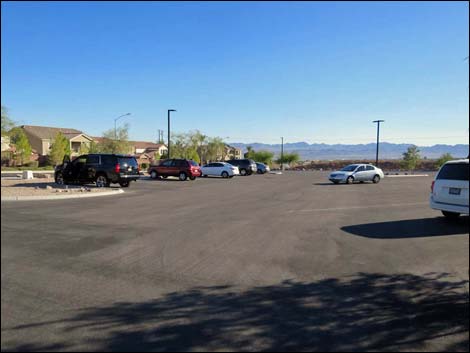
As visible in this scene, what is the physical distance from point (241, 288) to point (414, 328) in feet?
6.91

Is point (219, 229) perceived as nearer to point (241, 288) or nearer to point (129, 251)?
point (129, 251)

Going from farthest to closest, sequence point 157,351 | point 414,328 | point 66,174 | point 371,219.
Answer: point 66,174 < point 371,219 < point 414,328 < point 157,351

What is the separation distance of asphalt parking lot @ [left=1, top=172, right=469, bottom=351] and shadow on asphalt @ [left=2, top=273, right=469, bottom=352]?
15 millimetres

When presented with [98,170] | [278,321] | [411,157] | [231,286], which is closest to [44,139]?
[98,170]

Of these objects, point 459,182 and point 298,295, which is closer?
point 298,295

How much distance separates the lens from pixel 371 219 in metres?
10.6

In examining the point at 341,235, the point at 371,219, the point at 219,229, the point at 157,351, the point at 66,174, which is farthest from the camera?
the point at 66,174

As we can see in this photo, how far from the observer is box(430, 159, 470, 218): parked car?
9.12 meters

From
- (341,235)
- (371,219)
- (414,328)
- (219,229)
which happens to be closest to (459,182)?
(371,219)

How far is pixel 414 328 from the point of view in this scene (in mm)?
3789

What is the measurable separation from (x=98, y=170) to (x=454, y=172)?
56.8 feet

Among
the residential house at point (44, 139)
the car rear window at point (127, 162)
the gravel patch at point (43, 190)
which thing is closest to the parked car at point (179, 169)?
the car rear window at point (127, 162)

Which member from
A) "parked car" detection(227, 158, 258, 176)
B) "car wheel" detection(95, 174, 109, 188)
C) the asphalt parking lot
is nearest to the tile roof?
"parked car" detection(227, 158, 258, 176)

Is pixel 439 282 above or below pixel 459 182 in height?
below
